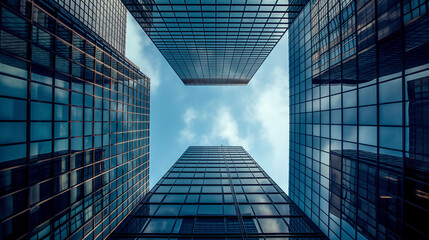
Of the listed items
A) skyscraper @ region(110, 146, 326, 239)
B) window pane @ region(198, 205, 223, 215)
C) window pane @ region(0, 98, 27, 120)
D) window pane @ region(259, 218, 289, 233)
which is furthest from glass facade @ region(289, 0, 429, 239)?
window pane @ region(0, 98, 27, 120)

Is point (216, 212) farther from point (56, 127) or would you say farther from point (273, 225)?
point (56, 127)

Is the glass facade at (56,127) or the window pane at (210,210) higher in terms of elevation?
the glass facade at (56,127)

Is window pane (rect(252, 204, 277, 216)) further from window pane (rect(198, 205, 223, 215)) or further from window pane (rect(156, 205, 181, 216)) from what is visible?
window pane (rect(156, 205, 181, 216))

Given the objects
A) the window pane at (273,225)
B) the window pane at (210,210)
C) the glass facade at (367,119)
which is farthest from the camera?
the window pane at (210,210)

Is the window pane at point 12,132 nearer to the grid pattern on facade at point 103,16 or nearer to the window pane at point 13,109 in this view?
the window pane at point 13,109

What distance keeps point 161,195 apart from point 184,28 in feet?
80.3

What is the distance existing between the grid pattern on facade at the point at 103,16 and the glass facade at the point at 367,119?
44464 mm

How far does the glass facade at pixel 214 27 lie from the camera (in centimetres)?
2140

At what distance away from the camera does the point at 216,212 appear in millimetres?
15633

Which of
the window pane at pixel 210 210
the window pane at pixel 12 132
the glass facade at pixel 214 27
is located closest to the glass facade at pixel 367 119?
the glass facade at pixel 214 27

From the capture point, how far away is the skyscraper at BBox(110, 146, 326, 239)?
13320mm

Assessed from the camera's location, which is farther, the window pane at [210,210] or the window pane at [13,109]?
the window pane at [210,210]

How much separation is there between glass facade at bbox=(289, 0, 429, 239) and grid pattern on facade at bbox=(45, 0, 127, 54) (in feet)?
146

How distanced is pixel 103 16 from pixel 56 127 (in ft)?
158
